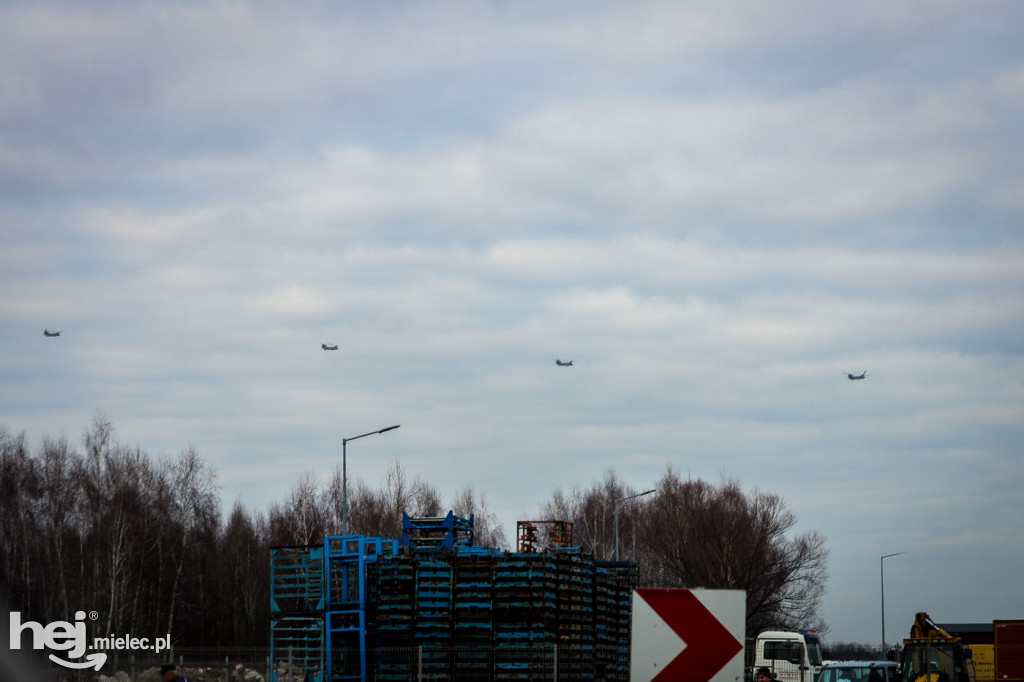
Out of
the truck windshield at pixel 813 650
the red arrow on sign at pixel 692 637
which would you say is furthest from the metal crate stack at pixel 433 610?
the red arrow on sign at pixel 692 637

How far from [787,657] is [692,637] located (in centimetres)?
3430

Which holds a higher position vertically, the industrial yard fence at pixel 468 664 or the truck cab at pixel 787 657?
the industrial yard fence at pixel 468 664

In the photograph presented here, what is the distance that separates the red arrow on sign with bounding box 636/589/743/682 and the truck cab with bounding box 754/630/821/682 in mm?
33186

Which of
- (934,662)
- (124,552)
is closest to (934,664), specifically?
(934,662)

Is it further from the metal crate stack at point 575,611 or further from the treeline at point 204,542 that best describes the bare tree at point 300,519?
the metal crate stack at point 575,611

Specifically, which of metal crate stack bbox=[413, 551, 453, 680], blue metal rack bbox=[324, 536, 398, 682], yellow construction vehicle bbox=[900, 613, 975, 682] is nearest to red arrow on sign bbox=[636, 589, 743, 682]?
metal crate stack bbox=[413, 551, 453, 680]

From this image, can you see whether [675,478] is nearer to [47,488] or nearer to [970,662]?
[47,488]

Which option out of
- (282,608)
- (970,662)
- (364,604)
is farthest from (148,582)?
(970,662)

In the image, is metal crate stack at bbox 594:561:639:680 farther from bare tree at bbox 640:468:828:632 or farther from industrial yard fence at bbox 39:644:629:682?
bare tree at bbox 640:468:828:632

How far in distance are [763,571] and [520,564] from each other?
44401 millimetres

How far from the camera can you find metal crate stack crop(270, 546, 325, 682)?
91.8 feet

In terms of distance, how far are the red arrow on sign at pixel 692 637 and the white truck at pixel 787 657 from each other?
109 feet

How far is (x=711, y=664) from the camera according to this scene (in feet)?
18.0

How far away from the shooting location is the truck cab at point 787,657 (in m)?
36.8
